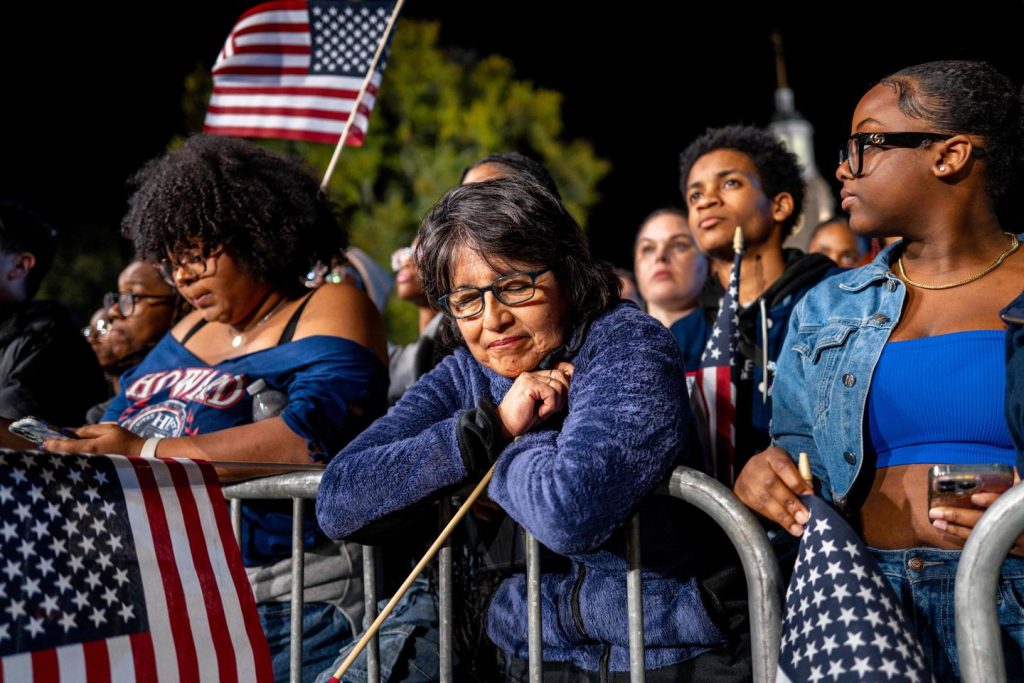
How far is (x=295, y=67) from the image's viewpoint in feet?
21.6

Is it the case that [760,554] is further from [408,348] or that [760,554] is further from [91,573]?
[408,348]

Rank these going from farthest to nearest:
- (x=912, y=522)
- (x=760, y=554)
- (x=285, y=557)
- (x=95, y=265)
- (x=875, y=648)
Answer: (x=95, y=265) < (x=285, y=557) < (x=912, y=522) < (x=760, y=554) < (x=875, y=648)

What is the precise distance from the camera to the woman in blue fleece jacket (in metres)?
2.68

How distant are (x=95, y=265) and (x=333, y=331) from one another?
48.7 feet

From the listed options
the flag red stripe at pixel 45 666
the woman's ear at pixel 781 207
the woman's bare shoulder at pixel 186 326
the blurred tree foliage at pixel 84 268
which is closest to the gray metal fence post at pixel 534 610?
the flag red stripe at pixel 45 666

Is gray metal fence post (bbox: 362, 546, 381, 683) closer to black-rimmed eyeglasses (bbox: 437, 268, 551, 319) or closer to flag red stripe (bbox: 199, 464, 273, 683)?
flag red stripe (bbox: 199, 464, 273, 683)

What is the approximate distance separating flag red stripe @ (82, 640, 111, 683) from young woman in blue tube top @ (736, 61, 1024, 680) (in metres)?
1.78

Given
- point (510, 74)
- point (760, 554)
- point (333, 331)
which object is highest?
point (510, 74)

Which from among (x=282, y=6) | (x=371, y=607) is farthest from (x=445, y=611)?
(x=282, y=6)

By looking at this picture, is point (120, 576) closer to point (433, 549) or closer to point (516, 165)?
point (433, 549)

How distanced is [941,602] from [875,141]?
4.55 ft

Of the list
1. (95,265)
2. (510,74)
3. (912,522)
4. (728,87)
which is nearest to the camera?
(912,522)

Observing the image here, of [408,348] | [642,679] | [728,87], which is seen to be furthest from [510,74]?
[642,679]

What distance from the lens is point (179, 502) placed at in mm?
3219
